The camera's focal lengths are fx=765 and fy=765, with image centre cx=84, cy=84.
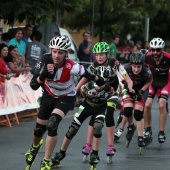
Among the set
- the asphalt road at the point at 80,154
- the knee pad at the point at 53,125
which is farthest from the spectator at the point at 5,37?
the knee pad at the point at 53,125

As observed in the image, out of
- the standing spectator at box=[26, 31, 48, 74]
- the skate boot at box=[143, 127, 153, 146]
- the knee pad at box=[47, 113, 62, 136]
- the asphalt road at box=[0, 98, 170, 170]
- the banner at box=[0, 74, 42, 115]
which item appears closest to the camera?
the knee pad at box=[47, 113, 62, 136]

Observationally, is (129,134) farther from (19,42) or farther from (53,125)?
(19,42)

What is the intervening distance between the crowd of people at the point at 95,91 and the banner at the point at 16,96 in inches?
134

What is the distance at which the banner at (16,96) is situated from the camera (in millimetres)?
16719

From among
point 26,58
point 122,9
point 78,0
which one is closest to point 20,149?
point 26,58

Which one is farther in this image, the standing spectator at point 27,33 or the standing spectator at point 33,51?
the standing spectator at point 27,33

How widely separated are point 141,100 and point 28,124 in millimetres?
4936

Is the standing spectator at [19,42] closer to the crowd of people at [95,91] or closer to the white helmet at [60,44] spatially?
the crowd of people at [95,91]

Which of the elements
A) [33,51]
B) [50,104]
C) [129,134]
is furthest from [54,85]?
[33,51]

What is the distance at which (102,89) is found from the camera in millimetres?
11398

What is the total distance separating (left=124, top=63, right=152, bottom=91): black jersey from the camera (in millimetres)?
13031

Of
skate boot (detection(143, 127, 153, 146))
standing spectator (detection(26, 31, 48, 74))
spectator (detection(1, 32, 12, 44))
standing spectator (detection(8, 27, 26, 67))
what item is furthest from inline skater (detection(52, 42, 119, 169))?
spectator (detection(1, 32, 12, 44))

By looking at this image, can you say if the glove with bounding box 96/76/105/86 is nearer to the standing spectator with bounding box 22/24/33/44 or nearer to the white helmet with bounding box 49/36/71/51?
the white helmet with bounding box 49/36/71/51

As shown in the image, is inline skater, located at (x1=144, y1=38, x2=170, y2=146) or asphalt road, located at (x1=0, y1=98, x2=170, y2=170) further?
inline skater, located at (x1=144, y1=38, x2=170, y2=146)
